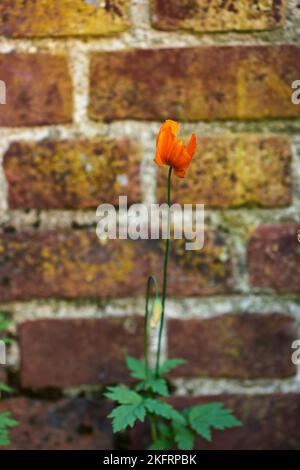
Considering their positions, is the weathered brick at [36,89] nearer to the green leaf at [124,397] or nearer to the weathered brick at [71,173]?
the weathered brick at [71,173]

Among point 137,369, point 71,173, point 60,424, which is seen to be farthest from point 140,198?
point 60,424

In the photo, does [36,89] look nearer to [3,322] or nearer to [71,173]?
[71,173]

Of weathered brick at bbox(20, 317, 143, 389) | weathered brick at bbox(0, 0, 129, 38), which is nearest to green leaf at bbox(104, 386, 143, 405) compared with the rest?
weathered brick at bbox(20, 317, 143, 389)

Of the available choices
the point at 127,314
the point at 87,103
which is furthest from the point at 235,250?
the point at 87,103

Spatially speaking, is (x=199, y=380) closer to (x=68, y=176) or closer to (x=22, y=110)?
(x=68, y=176)

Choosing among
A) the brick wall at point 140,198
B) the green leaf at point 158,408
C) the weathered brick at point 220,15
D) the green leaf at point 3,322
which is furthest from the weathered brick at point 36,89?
the green leaf at point 158,408

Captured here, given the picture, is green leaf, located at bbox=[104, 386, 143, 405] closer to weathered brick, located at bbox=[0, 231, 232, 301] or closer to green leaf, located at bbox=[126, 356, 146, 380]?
green leaf, located at bbox=[126, 356, 146, 380]

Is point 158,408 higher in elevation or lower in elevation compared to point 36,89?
lower
